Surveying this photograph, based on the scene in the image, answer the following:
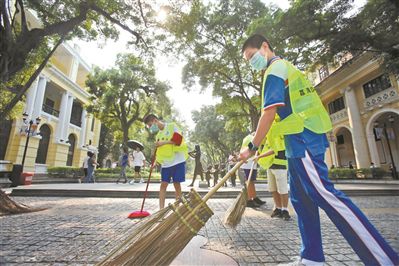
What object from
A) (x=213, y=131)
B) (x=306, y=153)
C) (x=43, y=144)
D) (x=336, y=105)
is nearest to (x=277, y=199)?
(x=306, y=153)

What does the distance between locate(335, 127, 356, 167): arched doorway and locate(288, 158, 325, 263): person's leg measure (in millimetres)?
26164

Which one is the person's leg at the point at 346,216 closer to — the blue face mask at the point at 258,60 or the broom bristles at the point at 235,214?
the blue face mask at the point at 258,60

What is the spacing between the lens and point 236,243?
2658 mm

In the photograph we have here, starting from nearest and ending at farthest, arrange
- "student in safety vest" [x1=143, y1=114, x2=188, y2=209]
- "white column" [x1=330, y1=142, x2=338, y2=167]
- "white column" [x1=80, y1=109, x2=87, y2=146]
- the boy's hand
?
the boy's hand → "student in safety vest" [x1=143, y1=114, x2=188, y2=209] → "white column" [x1=330, y1=142, x2=338, y2=167] → "white column" [x1=80, y1=109, x2=87, y2=146]

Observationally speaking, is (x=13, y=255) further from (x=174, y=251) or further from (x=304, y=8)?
(x=304, y=8)

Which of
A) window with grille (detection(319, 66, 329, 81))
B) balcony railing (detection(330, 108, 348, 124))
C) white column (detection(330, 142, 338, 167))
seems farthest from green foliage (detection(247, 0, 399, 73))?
white column (detection(330, 142, 338, 167))

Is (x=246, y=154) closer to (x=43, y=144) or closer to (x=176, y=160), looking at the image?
(x=176, y=160)

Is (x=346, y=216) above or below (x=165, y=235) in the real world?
above

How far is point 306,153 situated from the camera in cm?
176

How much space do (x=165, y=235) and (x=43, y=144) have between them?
25.3 m

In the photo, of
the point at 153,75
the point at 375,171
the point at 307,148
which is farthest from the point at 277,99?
the point at 153,75

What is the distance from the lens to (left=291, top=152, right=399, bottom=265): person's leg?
1.40m

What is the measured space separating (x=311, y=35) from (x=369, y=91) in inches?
518

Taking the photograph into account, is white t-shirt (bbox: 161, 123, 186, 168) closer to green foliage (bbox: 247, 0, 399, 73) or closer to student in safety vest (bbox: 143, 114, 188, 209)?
student in safety vest (bbox: 143, 114, 188, 209)
